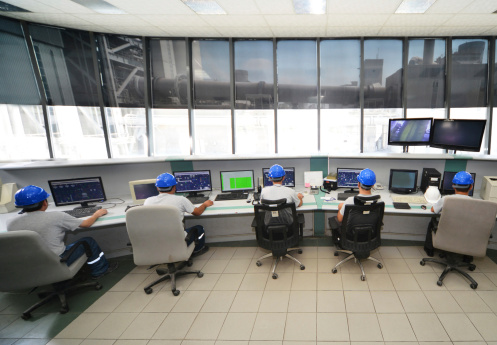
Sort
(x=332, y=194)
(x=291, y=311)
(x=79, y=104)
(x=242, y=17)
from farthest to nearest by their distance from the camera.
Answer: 1. (x=79, y=104)
2. (x=242, y=17)
3. (x=332, y=194)
4. (x=291, y=311)

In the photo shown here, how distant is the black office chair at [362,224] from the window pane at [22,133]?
5.15 meters

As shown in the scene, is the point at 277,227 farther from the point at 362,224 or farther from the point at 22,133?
the point at 22,133

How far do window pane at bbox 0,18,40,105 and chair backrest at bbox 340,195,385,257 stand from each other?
532cm

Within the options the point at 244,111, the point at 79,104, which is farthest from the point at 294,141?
the point at 79,104

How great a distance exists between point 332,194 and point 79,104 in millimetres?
4813

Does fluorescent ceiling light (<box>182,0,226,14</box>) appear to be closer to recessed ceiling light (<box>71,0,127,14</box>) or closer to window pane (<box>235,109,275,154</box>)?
recessed ceiling light (<box>71,0,127,14</box>)

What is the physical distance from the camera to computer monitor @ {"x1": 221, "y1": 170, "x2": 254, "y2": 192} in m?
3.43

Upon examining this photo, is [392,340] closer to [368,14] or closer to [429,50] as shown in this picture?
[368,14]

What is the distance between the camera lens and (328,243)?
3438 mm

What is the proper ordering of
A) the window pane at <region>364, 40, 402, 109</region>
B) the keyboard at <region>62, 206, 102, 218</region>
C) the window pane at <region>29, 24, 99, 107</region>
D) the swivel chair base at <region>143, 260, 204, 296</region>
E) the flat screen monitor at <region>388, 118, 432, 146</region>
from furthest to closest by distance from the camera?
1. the window pane at <region>364, 40, 402, 109</region>
2. the window pane at <region>29, 24, 99, 107</region>
3. the flat screen monitor at <region>388, 118, 432, 146</region>
4. the keyboard at <region>62, 206, 102, 218</region>
5. the swivel chair base at <region>143, 260, 204, 296</region>

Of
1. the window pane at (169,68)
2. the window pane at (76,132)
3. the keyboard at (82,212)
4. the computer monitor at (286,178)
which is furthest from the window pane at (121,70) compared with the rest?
the computer monitor at (286,178)

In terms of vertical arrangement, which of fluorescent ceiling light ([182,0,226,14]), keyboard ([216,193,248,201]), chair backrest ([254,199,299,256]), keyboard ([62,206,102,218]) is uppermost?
fluorescent ceiling light ([182,0,226,14])

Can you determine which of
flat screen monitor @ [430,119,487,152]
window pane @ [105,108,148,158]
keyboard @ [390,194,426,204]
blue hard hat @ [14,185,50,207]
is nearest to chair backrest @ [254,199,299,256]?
keyboard @ [390,194,426,204]

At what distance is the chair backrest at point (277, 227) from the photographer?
2.56m
